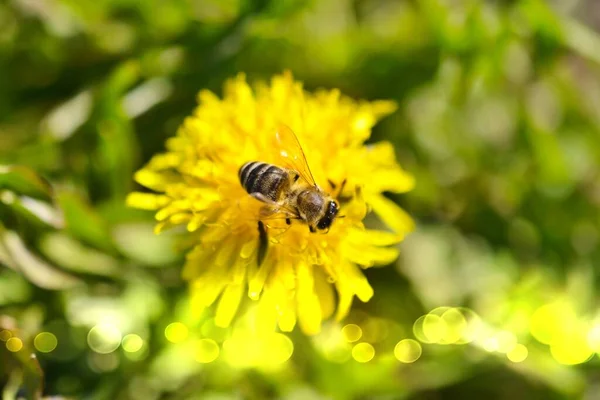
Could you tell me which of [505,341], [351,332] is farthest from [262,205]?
[505,341]

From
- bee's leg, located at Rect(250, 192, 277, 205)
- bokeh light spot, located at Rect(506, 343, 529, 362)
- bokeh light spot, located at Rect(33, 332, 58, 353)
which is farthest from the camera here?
bokeh light spot, located at Rect(506, 343, 529, 362)

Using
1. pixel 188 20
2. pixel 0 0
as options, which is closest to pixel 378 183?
pixel 188 20

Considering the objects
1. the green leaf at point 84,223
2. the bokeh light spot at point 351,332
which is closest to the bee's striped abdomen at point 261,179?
the green leaf at point 84,223

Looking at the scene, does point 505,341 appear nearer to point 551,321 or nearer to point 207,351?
point 551,321

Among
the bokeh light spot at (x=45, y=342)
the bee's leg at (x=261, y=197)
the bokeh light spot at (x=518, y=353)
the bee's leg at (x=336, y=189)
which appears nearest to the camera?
the bee's leg at (x=261, y=197)

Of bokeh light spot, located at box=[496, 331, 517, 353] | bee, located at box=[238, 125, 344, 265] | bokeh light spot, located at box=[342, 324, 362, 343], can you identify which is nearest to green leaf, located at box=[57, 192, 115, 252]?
bee, located at box=[238, 125, 344, 265]

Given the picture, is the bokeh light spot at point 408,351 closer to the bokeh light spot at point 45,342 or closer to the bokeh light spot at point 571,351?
the bokeh light spot at point 571,351

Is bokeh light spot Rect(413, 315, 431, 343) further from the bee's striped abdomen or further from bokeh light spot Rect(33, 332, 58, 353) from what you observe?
bokeh light spot Rect(33, 332, 58, 353)
